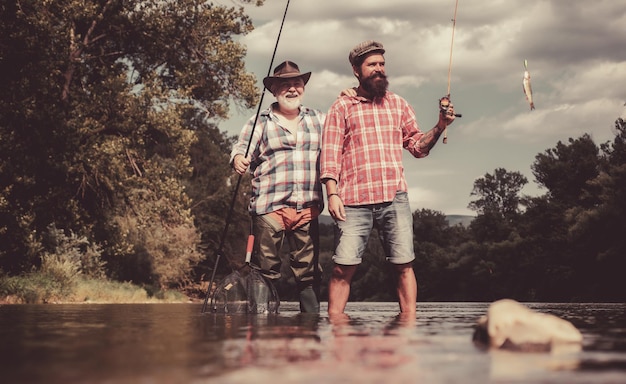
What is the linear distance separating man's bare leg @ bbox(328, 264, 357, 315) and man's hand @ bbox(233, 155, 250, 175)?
121 centimetres

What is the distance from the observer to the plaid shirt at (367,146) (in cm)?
707

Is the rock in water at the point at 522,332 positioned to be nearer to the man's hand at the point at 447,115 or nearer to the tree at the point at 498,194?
the man's hand at the point at 447,115

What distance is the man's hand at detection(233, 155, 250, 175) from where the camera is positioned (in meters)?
7.41

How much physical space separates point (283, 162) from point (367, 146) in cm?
90

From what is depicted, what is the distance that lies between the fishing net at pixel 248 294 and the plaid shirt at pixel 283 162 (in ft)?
2.00

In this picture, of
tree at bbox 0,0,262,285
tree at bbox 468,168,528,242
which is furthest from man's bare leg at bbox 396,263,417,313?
tree at bbox 468,168,528,242

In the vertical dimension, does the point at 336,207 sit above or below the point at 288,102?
below

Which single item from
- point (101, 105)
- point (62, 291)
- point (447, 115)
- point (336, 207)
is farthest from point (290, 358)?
point (101, 105)

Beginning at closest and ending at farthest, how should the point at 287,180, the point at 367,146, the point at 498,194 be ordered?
the point at 367,146 < the point at 287,180 < the point at 498,194

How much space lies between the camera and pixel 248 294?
7.38 meters

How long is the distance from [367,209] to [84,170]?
14743 millimetres

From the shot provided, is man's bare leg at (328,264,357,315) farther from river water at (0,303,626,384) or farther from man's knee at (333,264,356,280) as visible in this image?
river water at (0,303,626,384)

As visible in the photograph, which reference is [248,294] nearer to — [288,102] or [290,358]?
[288,102]

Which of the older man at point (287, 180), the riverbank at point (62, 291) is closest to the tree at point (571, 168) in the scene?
the riverbank at point (62, 291)
